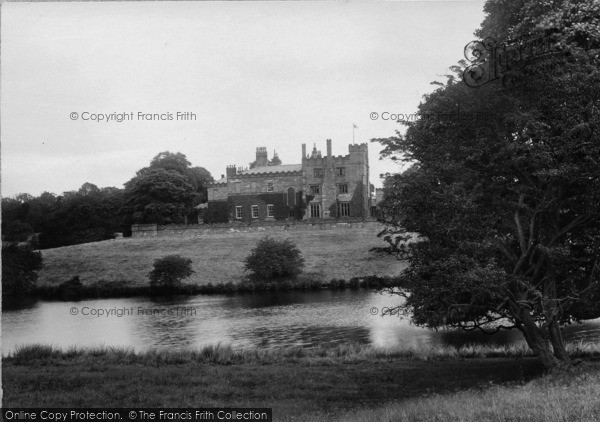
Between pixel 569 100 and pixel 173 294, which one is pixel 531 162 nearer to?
pixel 569 100

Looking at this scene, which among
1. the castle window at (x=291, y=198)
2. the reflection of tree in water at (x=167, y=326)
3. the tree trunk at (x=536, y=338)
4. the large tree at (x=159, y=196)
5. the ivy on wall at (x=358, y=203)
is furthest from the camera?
the castle window at (x=291, y=198)

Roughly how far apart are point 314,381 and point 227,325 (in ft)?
34.8

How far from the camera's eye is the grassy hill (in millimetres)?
35312

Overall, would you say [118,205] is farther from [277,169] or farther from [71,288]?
[71,288]

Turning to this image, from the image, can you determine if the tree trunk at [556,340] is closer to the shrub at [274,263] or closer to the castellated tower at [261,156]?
the shrub at [274,263]

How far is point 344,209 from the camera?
183 feet

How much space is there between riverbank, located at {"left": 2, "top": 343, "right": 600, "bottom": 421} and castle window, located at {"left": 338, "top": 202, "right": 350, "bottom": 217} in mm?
37801

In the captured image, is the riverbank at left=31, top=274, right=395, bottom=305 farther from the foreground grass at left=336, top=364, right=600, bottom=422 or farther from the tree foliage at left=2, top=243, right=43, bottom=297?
the foreground grass at left=336, top=364, right=600, bottom=422

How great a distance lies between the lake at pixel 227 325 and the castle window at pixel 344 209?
2540cm

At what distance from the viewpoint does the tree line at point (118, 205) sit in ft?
121

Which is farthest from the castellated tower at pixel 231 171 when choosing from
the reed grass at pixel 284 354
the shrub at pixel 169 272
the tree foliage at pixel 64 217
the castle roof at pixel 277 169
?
the reed grass at pixel 284 354

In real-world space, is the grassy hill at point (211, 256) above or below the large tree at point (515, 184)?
below

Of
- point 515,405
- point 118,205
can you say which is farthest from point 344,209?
point 515,405

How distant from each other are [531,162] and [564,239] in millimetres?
2502
